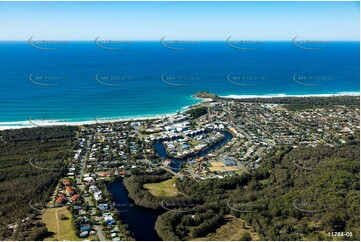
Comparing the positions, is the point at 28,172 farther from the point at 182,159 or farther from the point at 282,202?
the point at 282,202

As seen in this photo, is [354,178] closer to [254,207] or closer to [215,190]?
Answer: [254,207]

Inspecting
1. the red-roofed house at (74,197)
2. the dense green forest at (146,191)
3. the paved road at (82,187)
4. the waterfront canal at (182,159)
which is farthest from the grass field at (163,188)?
the red-roofed house at (74,197)

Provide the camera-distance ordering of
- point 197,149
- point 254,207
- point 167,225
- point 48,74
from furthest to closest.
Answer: point 48,74 < point 197,149 < point 254,207 < point 167,225

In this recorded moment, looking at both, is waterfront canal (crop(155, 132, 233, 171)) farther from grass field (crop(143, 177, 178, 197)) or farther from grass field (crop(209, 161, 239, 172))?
grass field (crop(143, 177, 178, 197))

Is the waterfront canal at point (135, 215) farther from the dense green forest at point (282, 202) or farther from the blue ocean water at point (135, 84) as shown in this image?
the blue ocean water at point (135, 84)

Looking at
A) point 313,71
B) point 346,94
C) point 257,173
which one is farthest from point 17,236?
point 313,71
